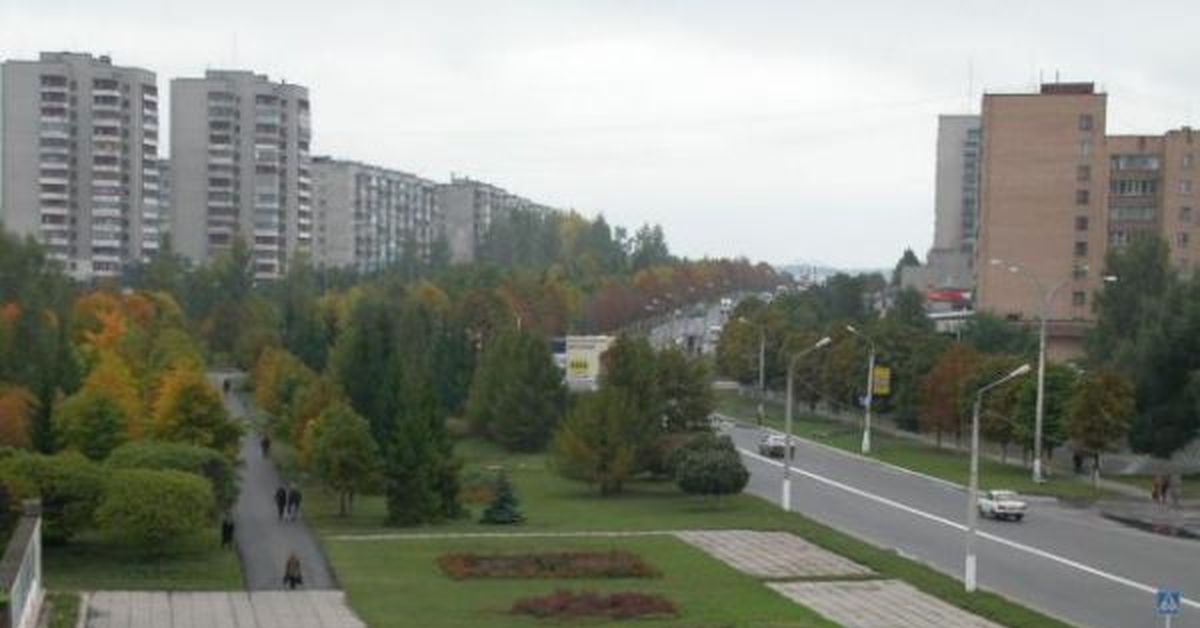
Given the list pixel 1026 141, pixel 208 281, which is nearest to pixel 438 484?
pixel 1026 141

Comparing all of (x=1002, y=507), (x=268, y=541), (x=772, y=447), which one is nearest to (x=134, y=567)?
(x=268, y=541)

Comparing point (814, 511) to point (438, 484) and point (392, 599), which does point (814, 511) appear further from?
point (392, 599)

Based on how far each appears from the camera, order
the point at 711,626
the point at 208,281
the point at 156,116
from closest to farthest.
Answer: the point at 711,626, the point at 208,281, the point at 156,116

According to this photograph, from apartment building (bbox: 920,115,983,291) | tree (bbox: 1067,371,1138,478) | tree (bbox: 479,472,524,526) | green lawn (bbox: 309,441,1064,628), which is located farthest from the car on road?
apartment building (bbox: 920,115,983,291)

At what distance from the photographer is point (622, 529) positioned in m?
45.5

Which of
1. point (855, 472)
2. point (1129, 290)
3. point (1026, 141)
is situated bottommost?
point (855, 472)

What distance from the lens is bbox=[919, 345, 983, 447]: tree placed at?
217 ft

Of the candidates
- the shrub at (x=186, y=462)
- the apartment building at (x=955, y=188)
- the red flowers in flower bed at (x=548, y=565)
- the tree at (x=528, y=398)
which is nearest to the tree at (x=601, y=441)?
the tree at (x=528, y=398)

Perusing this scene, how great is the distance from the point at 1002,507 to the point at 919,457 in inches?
751

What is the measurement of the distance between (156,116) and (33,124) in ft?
31.5

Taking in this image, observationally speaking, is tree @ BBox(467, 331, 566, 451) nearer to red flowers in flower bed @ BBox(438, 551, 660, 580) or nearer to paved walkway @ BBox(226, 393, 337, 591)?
paved walkway @ BBox(226, 393, 337, 591)

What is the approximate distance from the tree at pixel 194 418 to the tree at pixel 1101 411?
26.6 meters

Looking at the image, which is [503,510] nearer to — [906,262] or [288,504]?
[288,504]

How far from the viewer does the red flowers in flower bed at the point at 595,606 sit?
32.3 metres
